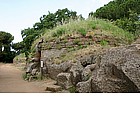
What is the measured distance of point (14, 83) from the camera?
253 cm

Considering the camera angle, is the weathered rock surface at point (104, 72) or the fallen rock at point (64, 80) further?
the fallen rock at point (64, 80)

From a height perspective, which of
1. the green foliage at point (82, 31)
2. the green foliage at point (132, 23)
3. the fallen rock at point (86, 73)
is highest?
the green foliage at point (132, 23)

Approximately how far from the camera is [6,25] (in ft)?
8.43

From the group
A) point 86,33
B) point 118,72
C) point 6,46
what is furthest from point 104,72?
point 6,46

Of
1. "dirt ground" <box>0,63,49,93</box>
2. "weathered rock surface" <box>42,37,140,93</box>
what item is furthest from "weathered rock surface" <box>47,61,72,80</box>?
"dirt ground" <box>0,63,49,93</box>

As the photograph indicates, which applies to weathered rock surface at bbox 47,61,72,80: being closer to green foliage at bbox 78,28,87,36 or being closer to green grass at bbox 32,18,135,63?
green grass at bbox 32,18,135,63

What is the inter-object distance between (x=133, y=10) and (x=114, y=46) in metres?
0.37

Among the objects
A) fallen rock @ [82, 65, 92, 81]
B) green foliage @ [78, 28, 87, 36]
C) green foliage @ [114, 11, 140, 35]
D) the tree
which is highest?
green foliage @ [114, 11, 140, 35]

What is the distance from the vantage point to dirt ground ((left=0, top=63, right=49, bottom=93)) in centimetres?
246

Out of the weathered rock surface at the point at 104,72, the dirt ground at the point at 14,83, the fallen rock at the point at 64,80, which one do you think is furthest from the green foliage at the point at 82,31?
the dirt ground at the point at 14,83

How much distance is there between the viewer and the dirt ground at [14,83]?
2.46 m

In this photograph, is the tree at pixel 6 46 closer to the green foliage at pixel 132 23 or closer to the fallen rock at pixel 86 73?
the fallen rock at pixel 86 73
